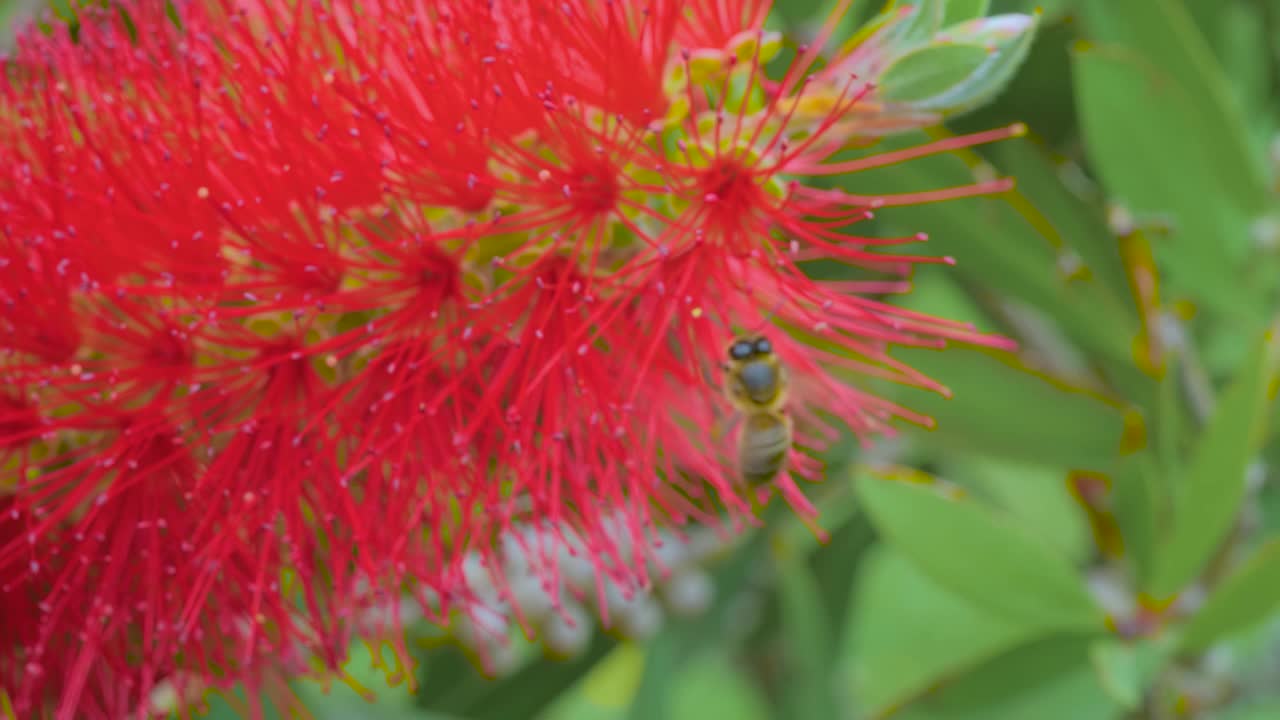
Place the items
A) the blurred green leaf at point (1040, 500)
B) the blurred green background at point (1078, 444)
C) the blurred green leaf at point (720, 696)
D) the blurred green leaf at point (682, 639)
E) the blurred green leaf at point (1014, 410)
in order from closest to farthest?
the blurred green background at point (1078, 444) → the blurred green leaf at point (1014, 410) → the blurred green leaf at point (682, 639) → the blurred green leaf at point (1040, 500) → the blurred green leaf at point (720, 696)

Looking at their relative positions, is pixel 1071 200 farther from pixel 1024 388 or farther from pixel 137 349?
pixel 137 349

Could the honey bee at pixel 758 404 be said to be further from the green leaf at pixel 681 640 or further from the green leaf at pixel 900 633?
the green leaf at pixel 900 633

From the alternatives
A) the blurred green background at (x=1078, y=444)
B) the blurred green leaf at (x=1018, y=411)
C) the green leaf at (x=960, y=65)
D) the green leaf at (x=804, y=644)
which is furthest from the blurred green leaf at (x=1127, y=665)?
the green leaf at (x=960, y=65)

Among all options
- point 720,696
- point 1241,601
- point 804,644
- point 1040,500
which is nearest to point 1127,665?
point 1241,601

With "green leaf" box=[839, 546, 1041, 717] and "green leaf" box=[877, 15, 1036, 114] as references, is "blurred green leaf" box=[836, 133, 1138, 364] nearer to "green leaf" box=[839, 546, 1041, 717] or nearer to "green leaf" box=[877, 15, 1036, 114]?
"green leaf" box=[877, 15, 1036, 114]

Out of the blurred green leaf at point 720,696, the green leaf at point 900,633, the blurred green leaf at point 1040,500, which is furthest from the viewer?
the blurred green leaf at point 720,696

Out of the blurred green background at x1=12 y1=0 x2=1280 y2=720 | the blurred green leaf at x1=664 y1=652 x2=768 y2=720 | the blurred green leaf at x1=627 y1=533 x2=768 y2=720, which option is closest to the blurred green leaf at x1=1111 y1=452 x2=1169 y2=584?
the blurred green background at x1=12 y1=0 x2=1280 y2=720

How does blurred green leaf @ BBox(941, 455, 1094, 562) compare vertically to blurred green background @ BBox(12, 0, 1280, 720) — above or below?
below

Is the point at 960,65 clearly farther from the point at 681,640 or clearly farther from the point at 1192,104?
the point at 681,640
